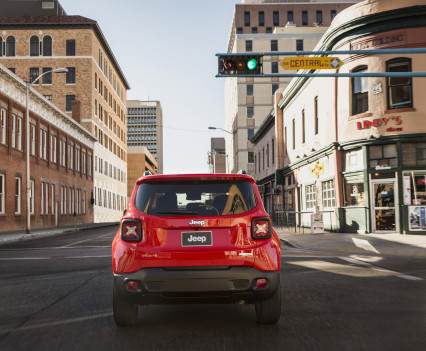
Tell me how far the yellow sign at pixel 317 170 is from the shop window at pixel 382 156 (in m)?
4.39

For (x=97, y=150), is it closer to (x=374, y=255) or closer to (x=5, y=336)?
(x=374, y=255)

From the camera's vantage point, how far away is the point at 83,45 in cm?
5747

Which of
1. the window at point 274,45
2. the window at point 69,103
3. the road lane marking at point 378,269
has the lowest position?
the road lane marking at point 378,269

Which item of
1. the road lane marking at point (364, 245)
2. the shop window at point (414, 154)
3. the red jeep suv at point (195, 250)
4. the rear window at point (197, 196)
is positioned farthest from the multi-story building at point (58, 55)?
the red jeep suv at point (195, 250)

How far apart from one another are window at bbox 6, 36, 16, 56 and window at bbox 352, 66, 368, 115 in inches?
1815

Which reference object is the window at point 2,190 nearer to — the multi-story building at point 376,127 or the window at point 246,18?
the multi-story building at point 376,127

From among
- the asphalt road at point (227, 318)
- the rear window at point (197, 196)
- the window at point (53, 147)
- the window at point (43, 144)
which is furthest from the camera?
the window at point (53, 147)

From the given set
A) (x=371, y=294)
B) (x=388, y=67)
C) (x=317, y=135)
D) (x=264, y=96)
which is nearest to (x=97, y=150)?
(x=264, y=96)

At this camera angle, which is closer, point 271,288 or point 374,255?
point 271,288

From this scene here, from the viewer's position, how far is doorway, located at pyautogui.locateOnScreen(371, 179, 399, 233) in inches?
802

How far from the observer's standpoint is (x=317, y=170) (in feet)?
85.5

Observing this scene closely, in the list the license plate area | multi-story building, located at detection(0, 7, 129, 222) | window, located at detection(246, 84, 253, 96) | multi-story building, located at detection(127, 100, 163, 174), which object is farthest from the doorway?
multi-story building, located at detection(127, 100, 163, 174)

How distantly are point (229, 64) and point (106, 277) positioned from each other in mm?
7549

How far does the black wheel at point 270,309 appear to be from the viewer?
541 centimetres
